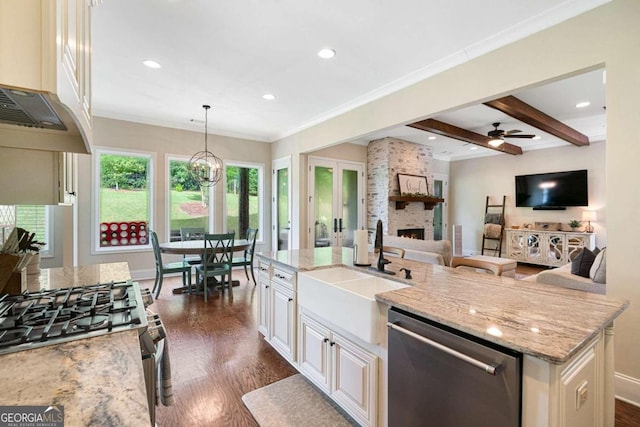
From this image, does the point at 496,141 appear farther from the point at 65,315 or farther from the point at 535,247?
the point at 65,315

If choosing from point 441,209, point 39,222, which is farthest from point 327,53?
point 441,209

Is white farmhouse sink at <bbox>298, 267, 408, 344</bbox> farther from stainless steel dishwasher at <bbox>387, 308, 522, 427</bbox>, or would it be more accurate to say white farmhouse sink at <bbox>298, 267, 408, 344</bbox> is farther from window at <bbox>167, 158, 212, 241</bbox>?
window at <bbox>167, 158, 212, 241</bbox>

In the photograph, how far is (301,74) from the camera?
3482 mm

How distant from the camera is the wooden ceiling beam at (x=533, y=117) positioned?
3.85 metres

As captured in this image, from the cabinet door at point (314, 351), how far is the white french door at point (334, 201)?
12.4 feet

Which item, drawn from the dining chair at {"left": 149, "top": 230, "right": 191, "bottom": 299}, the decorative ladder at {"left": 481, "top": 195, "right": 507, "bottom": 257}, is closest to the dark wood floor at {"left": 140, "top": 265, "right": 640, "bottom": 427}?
the dining chair at {"left": 149, "top": 230, "right": 191, "bottom": 299}

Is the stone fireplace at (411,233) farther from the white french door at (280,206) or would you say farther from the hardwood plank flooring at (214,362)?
the hardwood plank flooring at (214,362)

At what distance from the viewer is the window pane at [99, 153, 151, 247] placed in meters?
5.01

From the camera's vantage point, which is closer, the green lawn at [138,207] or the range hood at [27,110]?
the range hood at [27,110]

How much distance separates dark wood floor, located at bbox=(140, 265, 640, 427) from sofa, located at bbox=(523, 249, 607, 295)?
0.99 m

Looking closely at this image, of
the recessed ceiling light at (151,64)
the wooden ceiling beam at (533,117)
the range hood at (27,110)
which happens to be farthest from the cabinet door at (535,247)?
the range hood at (27,110)

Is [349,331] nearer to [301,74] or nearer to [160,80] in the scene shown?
[301,74]

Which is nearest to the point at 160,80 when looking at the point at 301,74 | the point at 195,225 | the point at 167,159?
the point at 301,74

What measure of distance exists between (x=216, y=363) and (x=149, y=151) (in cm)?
420
